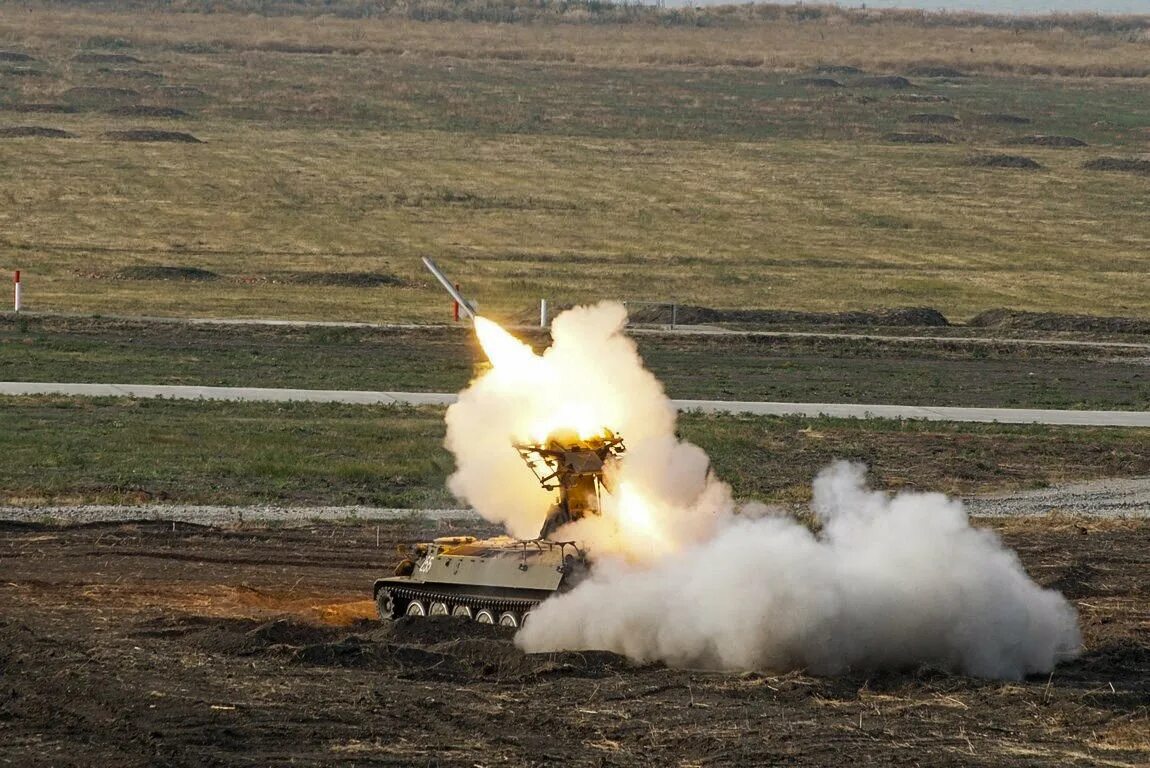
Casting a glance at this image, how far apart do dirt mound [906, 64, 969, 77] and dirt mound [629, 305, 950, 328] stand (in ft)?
289

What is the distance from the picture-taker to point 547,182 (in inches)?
3423

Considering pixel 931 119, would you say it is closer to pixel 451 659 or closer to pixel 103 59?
pixel 103 59

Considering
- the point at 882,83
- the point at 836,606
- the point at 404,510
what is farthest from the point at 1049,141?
the point at 836,606

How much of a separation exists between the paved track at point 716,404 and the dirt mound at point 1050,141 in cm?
6706

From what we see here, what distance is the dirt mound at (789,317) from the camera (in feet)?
184

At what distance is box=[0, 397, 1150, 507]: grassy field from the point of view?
32.9 meters

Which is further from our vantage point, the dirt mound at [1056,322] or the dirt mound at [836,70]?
the dirt mound at [836,70]

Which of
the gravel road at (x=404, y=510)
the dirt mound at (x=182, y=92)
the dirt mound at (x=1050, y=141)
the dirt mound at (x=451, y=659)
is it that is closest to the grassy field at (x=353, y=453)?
the gravel road at (x=404, y=510)

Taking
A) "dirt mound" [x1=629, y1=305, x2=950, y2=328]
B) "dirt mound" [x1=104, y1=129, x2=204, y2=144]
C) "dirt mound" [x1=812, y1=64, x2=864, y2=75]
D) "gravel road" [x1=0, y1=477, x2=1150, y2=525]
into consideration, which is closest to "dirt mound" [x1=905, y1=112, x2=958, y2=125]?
"dirt mound" [x1=812, y1=64, x2=864, y2=75]

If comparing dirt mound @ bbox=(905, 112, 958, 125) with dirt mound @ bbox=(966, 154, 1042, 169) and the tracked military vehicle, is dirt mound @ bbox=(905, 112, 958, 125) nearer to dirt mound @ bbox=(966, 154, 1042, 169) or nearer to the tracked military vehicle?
dirt mound @ bbox=(966, 154, 1042, 169)

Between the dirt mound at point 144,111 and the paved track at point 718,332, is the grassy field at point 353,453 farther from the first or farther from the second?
the dirt mound at point 144,111

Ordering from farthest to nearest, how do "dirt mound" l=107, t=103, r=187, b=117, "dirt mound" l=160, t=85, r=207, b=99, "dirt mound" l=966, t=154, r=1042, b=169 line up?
"dirt mound" l=160, t=85, r=207, b=99, "dirt mound" l=107, t=103, r=187, b=117, "dirt mound" l=966, t=154, r=1042, b=169

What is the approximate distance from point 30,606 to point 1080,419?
25.2 metres

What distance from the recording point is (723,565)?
2212cm
